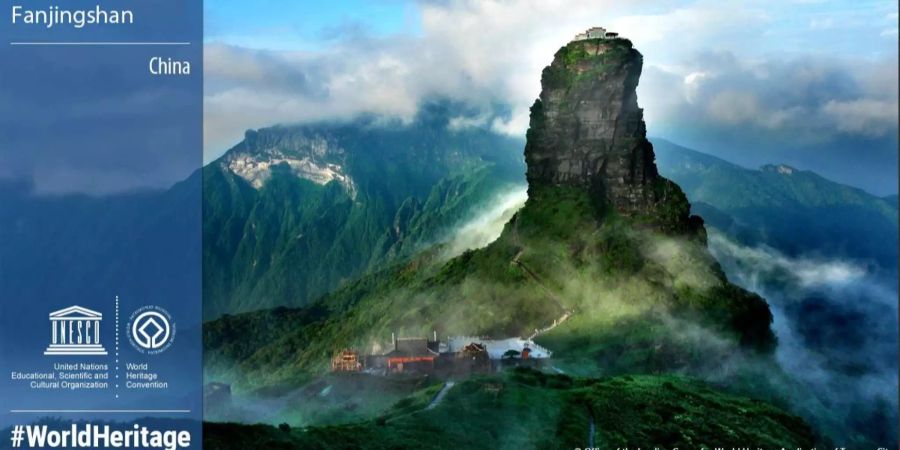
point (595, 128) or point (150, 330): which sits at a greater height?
point (595, 128)

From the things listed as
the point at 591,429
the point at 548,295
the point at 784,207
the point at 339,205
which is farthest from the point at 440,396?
the point at 339,205

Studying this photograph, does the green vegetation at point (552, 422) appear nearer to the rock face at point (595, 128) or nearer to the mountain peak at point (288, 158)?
the rock face at point (595, 128)

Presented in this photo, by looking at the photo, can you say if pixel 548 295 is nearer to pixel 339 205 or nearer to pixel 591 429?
pixel 591 429

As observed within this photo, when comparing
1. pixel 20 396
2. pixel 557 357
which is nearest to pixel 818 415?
pixel 557 357

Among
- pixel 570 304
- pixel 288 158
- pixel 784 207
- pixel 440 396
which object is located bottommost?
pixel 440 396

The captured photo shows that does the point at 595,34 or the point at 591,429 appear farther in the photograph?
the point at 595,34

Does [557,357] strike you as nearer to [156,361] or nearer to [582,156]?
[582,156]
